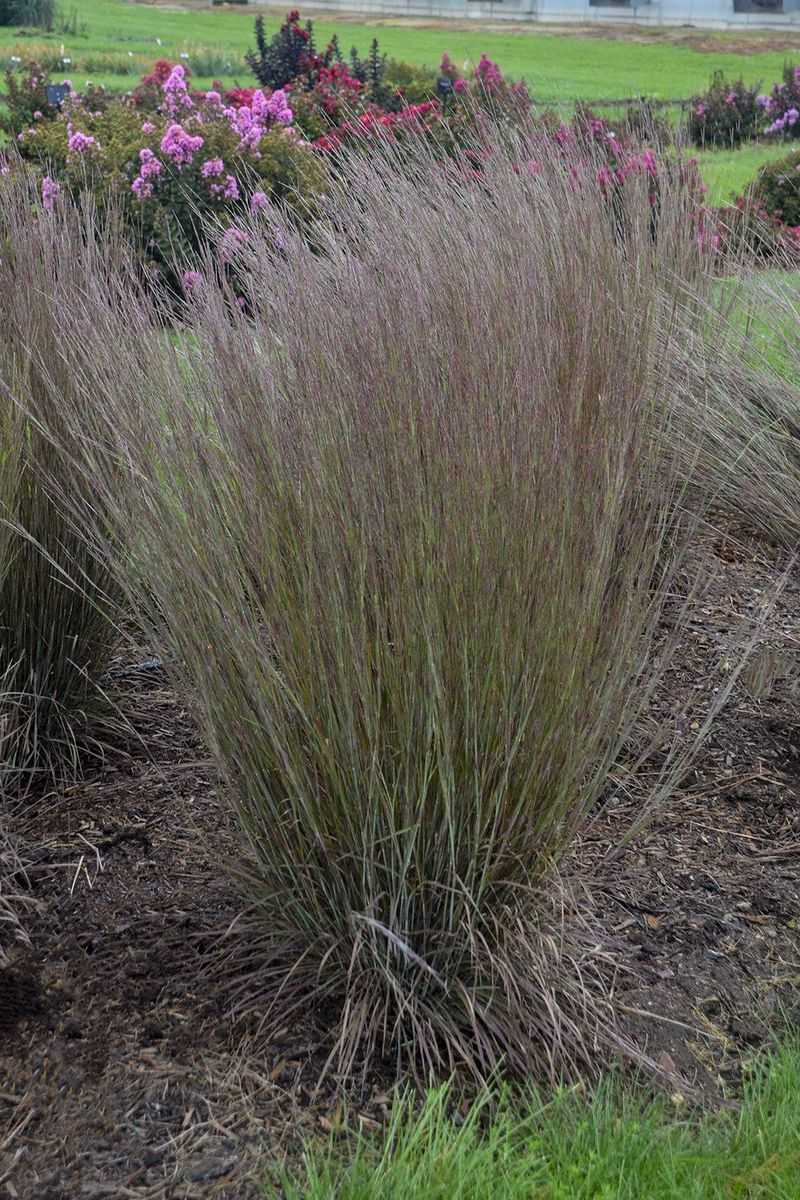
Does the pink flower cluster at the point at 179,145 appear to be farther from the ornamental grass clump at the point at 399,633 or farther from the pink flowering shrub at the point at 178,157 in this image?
the ornamental grass clump at the point at 399,633

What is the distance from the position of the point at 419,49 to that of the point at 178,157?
22768 millimetres

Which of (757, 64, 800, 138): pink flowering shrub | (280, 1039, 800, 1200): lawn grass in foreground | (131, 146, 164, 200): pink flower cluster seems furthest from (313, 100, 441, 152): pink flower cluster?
A: (757, 64, 800, 138): pink flowering shrub

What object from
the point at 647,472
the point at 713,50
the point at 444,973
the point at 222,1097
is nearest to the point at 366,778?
the point at 444,973

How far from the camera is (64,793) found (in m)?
3.21

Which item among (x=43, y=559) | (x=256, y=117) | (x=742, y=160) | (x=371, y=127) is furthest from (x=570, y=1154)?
(x=742, y=160)

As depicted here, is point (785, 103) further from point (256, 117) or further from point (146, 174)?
point (146, 174)

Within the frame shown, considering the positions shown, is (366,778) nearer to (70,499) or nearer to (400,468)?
(400,468)

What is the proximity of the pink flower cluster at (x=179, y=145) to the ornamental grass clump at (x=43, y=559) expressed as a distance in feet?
13.3

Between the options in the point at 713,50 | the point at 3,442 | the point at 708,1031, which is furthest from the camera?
the point at 713,50

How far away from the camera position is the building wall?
31016 millimetres

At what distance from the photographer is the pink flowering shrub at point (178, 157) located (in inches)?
279

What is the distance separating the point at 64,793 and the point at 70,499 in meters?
0.75

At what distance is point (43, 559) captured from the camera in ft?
10.4

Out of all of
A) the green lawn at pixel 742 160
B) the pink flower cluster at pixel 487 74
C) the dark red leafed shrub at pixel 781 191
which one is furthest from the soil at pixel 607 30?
the dark red leafed shrub at pixel 781 191
